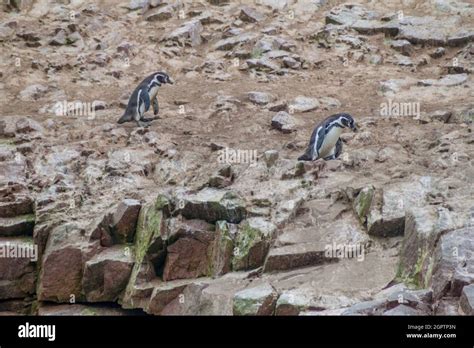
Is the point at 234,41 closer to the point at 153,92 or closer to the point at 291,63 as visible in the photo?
the point at 291,63

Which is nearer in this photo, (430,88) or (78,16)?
(430,88)

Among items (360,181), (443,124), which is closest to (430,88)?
(443,124)

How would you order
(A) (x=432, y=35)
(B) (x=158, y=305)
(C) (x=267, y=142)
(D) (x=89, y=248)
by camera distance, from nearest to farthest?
(B) (x=158, y=305)
(D) (x=89, y=248)
(C) (x=267, y=142)
(A) (x=432, y=35)

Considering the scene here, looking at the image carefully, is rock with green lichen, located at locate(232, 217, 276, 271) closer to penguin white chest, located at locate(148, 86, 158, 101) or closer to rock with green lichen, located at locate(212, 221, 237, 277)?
rock with green lichen, located at locate(212, 221, 237, 277)

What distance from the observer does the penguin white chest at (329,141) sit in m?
9.92

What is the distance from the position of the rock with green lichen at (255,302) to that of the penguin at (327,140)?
2959mm

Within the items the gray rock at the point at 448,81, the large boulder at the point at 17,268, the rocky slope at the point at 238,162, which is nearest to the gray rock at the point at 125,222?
the rocky slope at the point at 238,162

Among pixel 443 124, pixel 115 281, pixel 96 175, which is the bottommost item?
pixel 115 281

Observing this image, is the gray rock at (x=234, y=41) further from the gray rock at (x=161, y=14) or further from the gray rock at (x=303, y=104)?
the gray rock at (x=303, y=104)

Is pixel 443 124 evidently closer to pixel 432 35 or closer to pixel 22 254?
pixel 432 35

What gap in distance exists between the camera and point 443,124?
1070cm

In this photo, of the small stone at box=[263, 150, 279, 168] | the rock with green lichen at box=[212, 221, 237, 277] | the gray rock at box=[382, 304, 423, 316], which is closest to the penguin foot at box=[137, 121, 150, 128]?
the small stone at box=[263, 150, 279, 168]

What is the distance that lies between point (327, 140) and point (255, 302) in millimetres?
3525

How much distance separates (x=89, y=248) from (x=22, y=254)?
84cm
